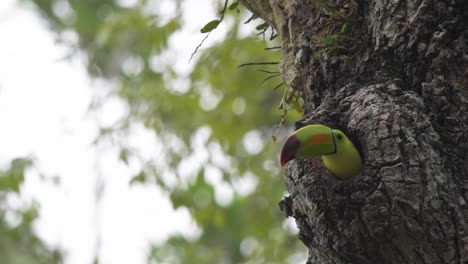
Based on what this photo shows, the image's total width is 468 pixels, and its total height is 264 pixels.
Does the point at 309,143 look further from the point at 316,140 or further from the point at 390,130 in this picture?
the point at 390,130

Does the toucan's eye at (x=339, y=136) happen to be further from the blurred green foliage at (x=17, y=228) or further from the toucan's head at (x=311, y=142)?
the blurred green foliage at (x=17, y=228)

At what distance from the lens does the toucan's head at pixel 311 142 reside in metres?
1.69

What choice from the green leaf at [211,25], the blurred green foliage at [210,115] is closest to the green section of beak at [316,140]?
the green leaf at [211,25]

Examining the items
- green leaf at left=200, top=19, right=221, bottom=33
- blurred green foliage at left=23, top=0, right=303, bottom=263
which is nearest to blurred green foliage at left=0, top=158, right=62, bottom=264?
blurred green foliage at left=23, top=0, right=303, bottom=263

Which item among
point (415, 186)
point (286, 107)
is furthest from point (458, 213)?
point (286, 107)

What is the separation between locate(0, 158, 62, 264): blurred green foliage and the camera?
14.6 ft

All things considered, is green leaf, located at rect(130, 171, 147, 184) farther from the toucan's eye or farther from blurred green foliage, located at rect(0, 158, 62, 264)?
the toucan's eye

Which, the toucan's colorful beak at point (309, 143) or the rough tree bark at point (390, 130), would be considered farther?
the toucan's colorful beak at point (309, 143)

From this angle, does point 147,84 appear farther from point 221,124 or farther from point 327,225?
point 327,225

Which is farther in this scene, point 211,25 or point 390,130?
point 211,25

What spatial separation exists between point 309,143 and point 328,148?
45 millimetres

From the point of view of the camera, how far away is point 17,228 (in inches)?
213

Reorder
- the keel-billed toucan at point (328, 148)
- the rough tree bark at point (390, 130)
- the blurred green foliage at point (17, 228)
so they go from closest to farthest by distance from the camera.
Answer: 1. the rough tree bark at point (390, 130)
2. the keel-billed toucan at point (328, 148)
3. the blurred green foliage at point (17, 228)

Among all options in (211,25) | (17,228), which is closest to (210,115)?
(17,228)
